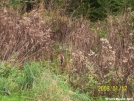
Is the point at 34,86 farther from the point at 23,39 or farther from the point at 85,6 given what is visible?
the point at 85,6

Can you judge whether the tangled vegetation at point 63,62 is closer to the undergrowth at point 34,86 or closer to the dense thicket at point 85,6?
the undergrowth at point 34,86

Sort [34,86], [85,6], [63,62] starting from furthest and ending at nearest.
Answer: [85,6] → [63,62] → [34,86]

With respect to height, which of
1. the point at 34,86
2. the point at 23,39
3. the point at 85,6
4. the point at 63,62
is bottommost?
the point at 34,86

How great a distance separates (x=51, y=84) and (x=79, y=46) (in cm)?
226

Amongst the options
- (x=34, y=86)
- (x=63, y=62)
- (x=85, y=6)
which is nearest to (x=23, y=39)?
(x=63, y=62)

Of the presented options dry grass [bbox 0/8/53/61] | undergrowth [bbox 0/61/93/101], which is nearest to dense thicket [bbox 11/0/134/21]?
dry grass [bbox 0/8/53/61]

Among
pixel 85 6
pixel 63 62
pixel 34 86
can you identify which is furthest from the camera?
pixel 85 6

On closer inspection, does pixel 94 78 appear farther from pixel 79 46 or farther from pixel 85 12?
pixel 85 12

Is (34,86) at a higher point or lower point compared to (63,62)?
lower

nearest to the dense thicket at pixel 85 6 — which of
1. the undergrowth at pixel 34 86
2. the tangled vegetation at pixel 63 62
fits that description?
the tangled vegetation at pixel 63 62

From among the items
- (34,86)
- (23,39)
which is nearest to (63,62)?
(23,39)

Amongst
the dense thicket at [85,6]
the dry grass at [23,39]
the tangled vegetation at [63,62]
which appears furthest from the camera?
the dense thicket at [85,6]

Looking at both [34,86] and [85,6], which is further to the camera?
[85,6]

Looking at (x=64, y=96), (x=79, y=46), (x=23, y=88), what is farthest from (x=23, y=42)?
(x=64, y=96)
